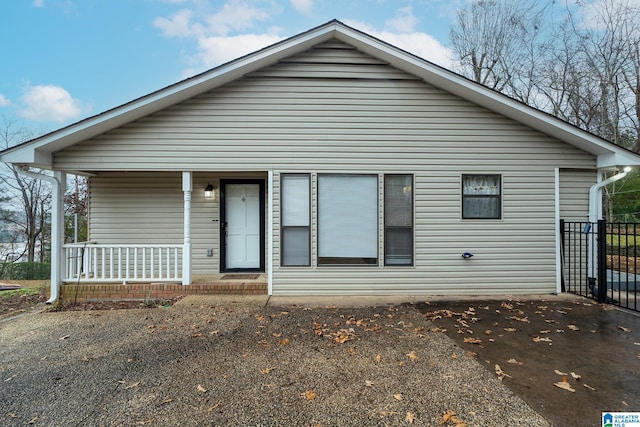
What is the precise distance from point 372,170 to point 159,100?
3.96 meters

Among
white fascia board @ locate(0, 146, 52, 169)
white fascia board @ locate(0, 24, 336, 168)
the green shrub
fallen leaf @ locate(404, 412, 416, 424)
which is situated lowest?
the green shrub

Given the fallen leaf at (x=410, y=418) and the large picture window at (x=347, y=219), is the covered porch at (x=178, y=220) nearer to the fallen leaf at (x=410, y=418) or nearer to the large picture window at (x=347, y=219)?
the large picture window at (x=347, y=219)

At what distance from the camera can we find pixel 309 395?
2.66 metres

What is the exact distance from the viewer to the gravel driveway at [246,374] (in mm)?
2416

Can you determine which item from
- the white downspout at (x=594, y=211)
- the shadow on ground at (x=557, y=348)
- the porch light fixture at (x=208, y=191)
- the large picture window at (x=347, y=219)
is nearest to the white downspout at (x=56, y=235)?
the porch light fixture at (x=208, y=191)

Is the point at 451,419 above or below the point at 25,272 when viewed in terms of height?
above

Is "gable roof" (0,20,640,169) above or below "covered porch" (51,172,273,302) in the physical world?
above

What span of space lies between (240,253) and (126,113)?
3.49m

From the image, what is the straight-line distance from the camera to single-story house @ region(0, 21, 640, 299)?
5.81 m

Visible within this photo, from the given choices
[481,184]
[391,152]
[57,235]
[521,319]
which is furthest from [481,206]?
[57,235]

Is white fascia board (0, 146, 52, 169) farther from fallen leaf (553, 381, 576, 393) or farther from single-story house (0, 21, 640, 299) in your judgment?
fallen leaf (553, 381, 576, 393)

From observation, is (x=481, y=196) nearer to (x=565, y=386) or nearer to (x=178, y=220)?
(x=565, y=386)

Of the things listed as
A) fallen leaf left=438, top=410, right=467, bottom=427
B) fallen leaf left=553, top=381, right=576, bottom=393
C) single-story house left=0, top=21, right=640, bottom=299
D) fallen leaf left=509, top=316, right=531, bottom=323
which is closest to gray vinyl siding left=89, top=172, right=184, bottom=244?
single-story house left=0, top=21, right=640, bottom=299

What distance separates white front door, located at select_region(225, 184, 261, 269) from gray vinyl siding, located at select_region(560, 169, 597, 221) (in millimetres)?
6281
